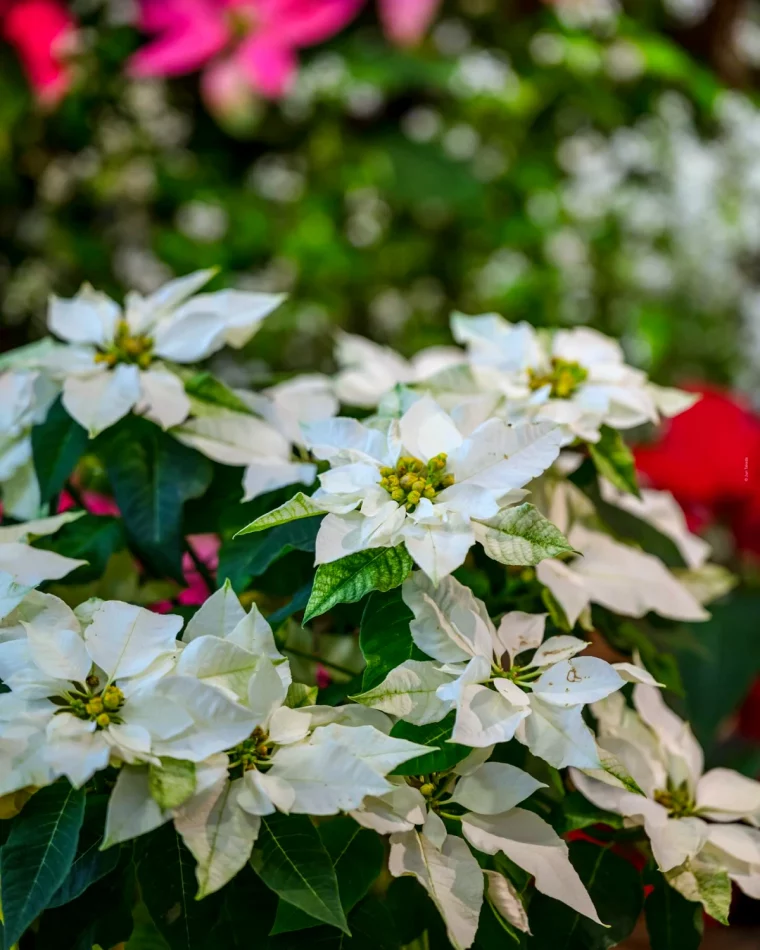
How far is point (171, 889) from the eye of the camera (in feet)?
0.99

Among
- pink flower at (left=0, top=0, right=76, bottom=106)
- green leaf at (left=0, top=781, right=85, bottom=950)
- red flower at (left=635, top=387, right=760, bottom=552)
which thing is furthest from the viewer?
pink flower at (left=0, top=0, right=76, bottom=106)

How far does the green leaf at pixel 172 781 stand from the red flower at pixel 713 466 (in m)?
0.47

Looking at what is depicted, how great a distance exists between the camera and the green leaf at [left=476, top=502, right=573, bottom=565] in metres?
0.31

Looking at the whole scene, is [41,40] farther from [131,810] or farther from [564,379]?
[131,810]

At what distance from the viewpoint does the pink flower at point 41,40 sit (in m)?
0.95

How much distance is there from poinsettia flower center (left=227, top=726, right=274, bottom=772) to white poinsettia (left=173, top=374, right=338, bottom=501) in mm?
104

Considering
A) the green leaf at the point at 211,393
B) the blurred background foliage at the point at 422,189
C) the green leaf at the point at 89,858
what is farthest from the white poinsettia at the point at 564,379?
the blurred background foliage at the point at 422,189

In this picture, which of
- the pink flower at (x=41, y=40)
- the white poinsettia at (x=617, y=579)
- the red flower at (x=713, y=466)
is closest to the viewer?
the white poinsettia at (x=617, y=579)

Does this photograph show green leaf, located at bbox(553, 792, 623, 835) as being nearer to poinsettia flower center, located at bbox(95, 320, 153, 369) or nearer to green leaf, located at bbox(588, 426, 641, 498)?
green leaf, located at bbox(588, 426, 641, 498)

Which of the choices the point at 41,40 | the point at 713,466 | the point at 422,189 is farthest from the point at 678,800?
the point at 41,40

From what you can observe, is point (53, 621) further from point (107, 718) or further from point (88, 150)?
point (88, 150)

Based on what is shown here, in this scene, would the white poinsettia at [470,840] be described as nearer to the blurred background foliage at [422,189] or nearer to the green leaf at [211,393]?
the green leaf at [211,393]

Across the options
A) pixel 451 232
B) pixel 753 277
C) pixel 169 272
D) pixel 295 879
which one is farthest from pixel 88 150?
pixel 295 879

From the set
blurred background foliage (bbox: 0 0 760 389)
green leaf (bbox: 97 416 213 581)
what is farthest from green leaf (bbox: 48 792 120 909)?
blurred background foliage (bbox: 0 0 760 389)
